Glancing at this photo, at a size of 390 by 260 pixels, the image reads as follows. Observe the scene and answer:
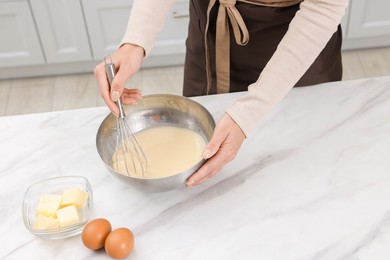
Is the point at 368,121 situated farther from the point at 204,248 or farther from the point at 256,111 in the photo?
the point at 204,248

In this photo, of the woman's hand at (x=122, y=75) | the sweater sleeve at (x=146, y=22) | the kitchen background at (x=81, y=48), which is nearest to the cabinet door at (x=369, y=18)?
the kitchen background at (x=81, y=48)

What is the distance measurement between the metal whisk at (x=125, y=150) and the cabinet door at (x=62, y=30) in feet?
4.06

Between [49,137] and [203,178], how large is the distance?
0.38 meters

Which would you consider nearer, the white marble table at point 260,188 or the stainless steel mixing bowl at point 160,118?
the white marble table at point 260,188

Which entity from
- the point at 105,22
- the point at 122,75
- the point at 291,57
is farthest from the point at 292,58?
the point at 105,22

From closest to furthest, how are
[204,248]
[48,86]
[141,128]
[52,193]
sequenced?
[204,248] → [52,193] → [141,128] → [48,86]

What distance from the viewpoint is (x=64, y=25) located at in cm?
218

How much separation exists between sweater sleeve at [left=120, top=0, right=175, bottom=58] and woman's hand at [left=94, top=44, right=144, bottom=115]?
18 millimetres

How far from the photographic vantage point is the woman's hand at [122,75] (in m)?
0.97

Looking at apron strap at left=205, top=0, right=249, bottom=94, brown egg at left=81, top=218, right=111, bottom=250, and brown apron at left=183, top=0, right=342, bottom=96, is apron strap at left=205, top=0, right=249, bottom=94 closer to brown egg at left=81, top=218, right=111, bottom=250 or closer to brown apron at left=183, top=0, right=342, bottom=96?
brown apron at left=183, top=0, right=342, bottom=96

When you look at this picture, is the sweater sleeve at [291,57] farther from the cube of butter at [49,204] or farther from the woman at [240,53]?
the cube of butter at [49,204]

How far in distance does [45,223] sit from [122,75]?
1.06 ft

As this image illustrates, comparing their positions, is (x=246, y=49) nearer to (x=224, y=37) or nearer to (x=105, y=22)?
(x=224, y=37)

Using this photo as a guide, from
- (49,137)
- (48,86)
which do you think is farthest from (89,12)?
(49,137)
